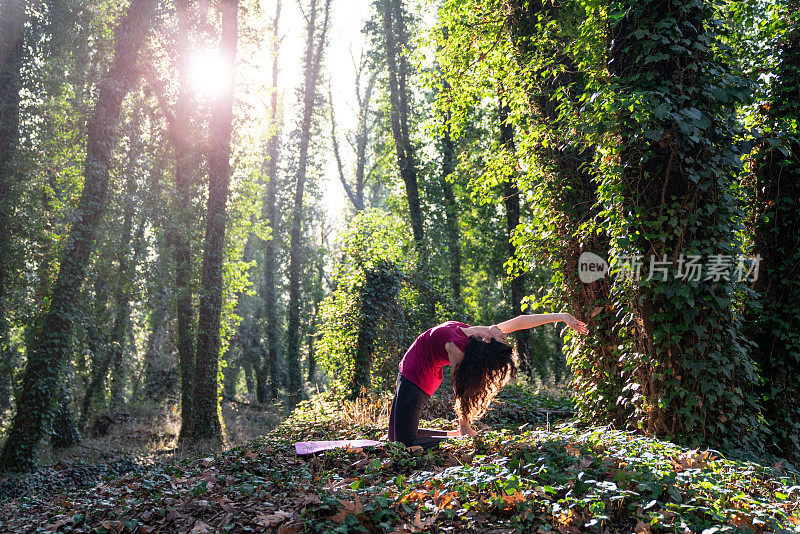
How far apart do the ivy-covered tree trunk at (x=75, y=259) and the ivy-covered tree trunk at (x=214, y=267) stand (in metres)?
1.88

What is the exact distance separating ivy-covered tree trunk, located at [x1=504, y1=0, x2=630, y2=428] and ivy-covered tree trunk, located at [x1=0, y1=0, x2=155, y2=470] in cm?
902

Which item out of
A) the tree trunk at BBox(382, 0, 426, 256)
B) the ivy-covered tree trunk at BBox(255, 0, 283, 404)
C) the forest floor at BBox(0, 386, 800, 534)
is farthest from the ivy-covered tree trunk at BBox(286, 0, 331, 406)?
the forest floor at BBox(0, 386, 800, 534)

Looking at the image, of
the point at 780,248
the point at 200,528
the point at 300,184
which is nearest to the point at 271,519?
the point at 200,528

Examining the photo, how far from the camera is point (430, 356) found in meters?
5.43

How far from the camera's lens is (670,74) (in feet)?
17.2

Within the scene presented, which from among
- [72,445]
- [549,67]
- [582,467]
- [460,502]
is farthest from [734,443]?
[72,445]

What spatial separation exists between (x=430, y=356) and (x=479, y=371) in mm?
544

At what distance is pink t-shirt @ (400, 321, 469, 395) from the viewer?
5402 mm

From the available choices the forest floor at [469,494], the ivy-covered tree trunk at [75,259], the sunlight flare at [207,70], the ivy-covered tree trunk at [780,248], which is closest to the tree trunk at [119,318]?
the ivy-covered tree trunk at [75,259]

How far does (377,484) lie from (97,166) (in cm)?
1024

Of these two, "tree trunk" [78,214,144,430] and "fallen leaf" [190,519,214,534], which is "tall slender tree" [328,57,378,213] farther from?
"fallen leaf" [190,519,214,534]

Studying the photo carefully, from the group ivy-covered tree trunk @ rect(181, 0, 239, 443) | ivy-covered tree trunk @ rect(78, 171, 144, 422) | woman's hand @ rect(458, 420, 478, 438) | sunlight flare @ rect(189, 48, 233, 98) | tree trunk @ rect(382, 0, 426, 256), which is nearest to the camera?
woman's hand @ rect(458, 420, 478, 438)

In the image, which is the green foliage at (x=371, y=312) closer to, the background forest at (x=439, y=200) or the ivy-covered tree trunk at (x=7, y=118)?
the background forest at (x=439, y=200)

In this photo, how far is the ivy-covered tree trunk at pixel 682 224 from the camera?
4.94m
